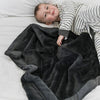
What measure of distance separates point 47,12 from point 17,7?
242 mm

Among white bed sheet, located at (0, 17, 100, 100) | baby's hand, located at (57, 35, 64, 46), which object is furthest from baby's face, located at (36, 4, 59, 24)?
baby's hand, located at (57, 35, 64, 46)

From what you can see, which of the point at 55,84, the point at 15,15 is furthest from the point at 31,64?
the point at 15,15

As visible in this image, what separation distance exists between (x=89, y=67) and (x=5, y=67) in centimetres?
45

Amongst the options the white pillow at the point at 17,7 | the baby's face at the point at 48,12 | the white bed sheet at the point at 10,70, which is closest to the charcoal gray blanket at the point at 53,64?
the white bed sheet at the point at 10,70

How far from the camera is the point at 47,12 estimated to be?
1.53 m

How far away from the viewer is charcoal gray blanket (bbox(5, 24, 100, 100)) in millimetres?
971

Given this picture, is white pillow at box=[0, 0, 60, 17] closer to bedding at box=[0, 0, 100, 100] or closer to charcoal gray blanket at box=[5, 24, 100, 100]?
bedding at box=[0, 0, 100, 100]

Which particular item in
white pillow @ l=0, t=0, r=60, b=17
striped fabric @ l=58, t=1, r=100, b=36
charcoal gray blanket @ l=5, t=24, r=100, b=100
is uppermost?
white pillow @ l=0, t=0, r=60, b=17

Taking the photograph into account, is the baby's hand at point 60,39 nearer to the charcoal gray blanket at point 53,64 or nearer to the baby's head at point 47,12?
the charcoal gray blanket at point 53,64

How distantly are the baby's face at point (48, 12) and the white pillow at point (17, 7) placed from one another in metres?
0.09

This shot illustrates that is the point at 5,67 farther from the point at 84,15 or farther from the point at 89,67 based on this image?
the point at 84,15

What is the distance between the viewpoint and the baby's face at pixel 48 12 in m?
1.52

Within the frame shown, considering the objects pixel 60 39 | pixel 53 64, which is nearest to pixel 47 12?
pixel 60 39

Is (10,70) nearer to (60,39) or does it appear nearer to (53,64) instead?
(53,64)
